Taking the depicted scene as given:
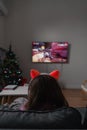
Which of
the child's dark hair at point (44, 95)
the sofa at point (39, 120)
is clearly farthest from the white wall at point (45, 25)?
the sofa at point (39, 120)

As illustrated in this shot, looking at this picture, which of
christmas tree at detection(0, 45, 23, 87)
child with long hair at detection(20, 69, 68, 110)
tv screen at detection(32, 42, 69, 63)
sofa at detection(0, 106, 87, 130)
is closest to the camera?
sofa at detection(0, 106, 87, 130)

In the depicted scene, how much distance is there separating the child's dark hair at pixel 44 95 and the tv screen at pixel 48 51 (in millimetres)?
4311

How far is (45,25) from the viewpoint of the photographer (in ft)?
18.5

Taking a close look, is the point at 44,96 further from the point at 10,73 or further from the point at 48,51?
the point at 48,51

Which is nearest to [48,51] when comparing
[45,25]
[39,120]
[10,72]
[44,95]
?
[45,25]

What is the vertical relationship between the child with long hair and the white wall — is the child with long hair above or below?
below

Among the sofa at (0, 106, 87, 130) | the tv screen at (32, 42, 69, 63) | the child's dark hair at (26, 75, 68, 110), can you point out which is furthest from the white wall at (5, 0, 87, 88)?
the sofa at (0, 106, 87, 130)

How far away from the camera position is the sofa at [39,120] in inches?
35.8

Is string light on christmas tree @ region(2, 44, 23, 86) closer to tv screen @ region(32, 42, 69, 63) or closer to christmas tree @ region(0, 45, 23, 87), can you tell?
christmas tree @ region(0, 45, 23, 87)

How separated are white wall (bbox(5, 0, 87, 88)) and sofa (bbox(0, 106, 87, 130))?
4.78 m

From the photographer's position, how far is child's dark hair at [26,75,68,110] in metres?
1.18

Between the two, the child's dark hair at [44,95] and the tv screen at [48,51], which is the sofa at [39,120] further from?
the tv screen at [48,51]

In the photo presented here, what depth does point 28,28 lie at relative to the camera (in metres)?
5.65

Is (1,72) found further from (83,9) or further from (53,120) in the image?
(53,120)
